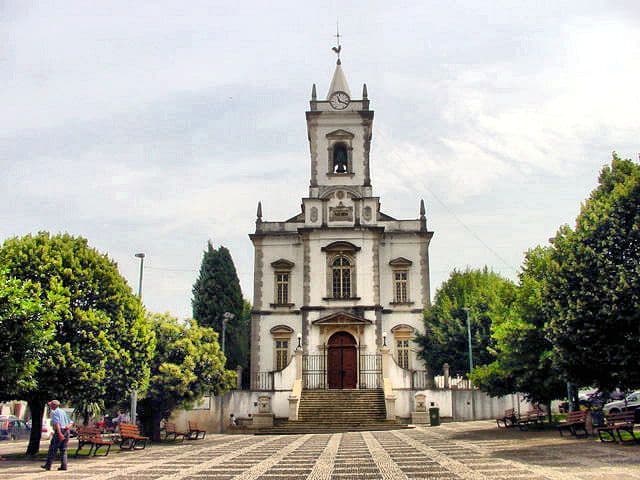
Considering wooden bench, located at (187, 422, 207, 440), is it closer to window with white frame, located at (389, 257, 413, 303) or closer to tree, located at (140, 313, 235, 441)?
tree, located at (140, 313, 235, 441)

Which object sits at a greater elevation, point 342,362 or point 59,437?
point 342,362

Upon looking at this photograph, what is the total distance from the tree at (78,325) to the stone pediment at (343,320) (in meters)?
19.2

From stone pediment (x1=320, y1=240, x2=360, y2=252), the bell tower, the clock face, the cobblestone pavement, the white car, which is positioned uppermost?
the clock face

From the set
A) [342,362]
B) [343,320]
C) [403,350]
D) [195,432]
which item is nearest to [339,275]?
[343,320]

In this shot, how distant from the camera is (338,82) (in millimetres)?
47719

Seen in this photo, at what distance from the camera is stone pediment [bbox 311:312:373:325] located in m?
40.4

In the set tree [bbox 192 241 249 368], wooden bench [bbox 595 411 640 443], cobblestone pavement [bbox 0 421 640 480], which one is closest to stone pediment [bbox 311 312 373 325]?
tree [bbox 192 241 249 368]

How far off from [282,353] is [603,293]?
26.3 meters

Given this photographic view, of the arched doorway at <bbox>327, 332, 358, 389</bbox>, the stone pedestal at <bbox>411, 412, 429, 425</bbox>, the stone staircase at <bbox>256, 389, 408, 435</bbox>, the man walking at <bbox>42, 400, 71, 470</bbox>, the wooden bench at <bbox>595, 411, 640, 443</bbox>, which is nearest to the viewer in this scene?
the man walking at <bbox>42, 400, 71, 470</bbox>

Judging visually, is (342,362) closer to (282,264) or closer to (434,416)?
(282,264)

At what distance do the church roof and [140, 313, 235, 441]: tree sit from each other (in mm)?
23410

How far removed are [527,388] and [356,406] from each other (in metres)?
11.5

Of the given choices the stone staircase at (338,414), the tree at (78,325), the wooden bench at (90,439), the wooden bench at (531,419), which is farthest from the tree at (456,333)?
the wooden bench at (90,439)

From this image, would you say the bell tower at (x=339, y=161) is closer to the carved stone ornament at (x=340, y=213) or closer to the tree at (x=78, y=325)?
the carved stone ornament at (x=340, y=213)
